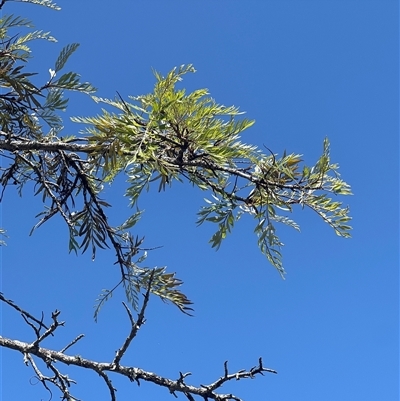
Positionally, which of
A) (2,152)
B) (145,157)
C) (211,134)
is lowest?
(145,157)

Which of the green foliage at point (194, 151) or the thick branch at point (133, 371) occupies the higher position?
the green foliage at point (194, 151)

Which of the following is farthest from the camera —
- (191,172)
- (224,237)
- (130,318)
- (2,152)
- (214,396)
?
(2,152)

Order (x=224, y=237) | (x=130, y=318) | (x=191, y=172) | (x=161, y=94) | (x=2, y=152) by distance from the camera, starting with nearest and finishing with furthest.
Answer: (x=130, y=318)
(x=161, y=94)
(x=191, y=172)
(x=224, y=237)
(x=2, y=152)

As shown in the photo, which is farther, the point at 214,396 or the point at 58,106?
the point at 58,106

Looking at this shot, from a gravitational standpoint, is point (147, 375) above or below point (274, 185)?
below

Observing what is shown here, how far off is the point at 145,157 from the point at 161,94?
0.23 meters

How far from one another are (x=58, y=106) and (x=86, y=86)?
0.90 feet

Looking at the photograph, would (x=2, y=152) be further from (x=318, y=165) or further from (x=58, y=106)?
(x=318, y=165)

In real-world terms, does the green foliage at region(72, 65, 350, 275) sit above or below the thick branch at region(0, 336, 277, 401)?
above

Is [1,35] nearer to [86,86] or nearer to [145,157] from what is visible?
[86,86]

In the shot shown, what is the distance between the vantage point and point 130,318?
4.54 ft

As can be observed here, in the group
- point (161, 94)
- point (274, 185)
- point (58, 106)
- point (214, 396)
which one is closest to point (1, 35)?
point (58, 106)

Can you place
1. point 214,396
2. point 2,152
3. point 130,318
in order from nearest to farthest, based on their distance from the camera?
point 214,396 < point 130,318 < point 2,152

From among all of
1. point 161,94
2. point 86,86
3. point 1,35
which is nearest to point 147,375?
point 161,94
